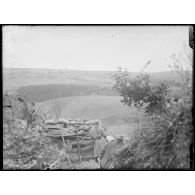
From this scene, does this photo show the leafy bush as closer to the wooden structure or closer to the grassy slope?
the grassy slope

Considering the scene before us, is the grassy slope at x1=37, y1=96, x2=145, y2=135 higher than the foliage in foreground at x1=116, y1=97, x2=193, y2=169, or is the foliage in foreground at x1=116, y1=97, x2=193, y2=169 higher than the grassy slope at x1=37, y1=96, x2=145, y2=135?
the grassy slope at x1=37, y1=96, x2=145, y2=135


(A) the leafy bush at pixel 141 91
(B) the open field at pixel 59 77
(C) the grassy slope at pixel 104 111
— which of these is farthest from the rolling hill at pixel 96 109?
(B) the open field at pixel 59 77

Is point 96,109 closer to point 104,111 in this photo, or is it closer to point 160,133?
point 104,111

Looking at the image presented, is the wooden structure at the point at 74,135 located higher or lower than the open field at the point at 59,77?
lower

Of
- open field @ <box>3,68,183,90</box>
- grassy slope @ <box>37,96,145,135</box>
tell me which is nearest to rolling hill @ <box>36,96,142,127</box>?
grassy slope @ <box>37,96,145,135</box>

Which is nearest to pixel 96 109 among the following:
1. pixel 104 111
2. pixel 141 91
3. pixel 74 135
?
pixel 104 111

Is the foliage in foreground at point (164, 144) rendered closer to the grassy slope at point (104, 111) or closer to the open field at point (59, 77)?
the grassy slope at point (104, 111)

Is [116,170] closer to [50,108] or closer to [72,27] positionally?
[50,108]

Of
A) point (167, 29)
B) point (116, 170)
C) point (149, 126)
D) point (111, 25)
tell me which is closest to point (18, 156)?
point (116, 170)

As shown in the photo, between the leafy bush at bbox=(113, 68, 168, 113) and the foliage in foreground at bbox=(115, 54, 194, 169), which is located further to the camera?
the leafy bush at bbox=(113, 68, 168, 113)
